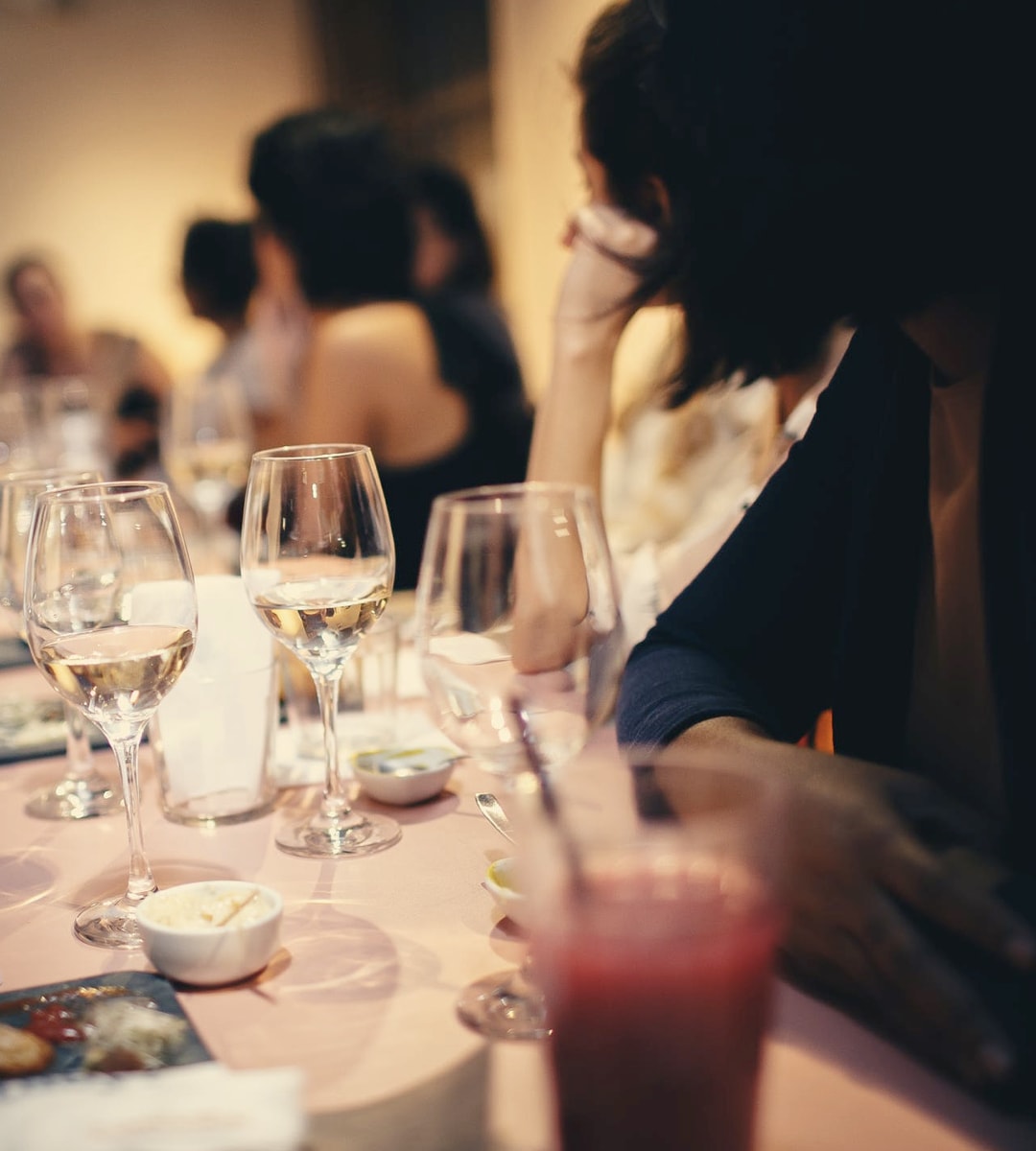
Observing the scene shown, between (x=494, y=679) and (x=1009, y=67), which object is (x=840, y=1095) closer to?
(x=494, y=679)

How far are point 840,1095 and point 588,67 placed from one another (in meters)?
1.14

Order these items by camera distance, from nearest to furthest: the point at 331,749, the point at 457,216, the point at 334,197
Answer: the point at 331,749, the point at 334,197, the point at 457,216

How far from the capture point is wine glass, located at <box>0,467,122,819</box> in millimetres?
1038

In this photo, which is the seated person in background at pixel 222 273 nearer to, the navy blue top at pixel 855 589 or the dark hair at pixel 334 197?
the dark hair at pixel 334 197

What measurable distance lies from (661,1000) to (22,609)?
2.58 ft

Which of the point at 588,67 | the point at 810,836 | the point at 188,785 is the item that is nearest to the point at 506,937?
the point at 810,836

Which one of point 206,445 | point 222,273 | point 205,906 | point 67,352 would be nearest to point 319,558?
point 205,906

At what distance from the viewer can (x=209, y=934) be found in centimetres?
67

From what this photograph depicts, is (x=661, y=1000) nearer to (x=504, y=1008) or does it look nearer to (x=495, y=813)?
(x=504, y=1008)

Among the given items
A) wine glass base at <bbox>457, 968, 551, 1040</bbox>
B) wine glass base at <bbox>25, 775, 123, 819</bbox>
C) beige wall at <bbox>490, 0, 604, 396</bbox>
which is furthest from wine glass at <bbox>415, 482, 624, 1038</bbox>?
beige wall at <bbox>490, 0, 604, 396</bbox>

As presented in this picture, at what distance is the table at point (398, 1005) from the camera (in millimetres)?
539

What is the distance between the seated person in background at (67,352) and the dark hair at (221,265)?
1.01 feet

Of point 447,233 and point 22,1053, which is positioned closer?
point 22,1053

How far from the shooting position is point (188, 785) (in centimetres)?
99
